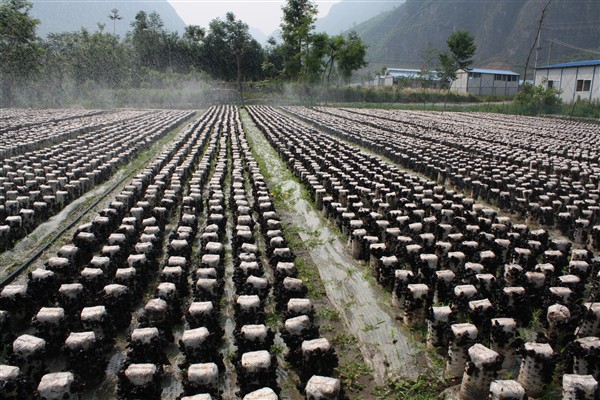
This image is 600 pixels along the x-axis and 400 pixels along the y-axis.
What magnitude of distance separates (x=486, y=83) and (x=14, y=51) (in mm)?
63593

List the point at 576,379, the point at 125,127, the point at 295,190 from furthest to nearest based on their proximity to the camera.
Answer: the point at 125,127 → the point at 295,190 → the point at 576,379

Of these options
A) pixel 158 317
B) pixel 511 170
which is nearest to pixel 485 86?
pixel 511 170

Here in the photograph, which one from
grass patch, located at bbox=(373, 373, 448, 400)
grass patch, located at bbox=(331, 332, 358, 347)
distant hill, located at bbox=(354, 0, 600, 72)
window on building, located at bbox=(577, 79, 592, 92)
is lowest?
grass patch, located at bbox=(373, 373, 448, 400)

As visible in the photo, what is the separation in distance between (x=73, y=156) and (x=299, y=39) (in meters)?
52.5

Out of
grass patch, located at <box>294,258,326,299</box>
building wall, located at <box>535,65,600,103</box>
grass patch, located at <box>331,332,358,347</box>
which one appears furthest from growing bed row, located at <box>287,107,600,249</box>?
building wall, located at <box>535,65,600,103</box>

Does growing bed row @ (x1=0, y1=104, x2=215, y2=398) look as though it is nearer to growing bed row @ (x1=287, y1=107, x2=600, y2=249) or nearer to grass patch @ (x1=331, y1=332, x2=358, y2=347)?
grass patch @ (x1=331, y1=332, x2=358, y2=347)

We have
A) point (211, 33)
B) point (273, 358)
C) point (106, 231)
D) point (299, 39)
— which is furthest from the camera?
point (211, 33)

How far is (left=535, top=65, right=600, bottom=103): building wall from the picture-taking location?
39719 millimetres

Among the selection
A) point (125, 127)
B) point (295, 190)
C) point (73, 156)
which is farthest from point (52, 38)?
point (295, 190)

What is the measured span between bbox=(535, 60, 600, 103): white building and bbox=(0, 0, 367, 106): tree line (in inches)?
972

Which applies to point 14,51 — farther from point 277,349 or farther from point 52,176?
point 277,349

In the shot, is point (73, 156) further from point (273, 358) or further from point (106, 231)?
point (273, 358)

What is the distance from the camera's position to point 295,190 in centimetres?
1127

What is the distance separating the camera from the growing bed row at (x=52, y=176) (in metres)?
8.05
